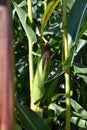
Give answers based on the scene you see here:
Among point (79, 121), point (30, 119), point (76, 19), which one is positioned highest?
point (76, 19)

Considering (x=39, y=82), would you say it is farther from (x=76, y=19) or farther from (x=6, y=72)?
(x=6, y=72)

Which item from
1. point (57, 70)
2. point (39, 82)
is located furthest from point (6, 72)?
point (57, 70)

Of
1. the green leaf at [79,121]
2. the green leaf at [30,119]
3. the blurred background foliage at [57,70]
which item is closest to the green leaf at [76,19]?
the blurred background foliage at [57,70]

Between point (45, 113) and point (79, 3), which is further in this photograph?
point (45, 113)

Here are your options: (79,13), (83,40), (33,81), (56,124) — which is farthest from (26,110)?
(56,124)

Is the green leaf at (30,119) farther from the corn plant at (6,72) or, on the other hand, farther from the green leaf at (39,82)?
the corn plant at (6,72)

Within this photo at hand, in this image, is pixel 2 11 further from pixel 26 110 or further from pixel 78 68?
pixel 78 68
